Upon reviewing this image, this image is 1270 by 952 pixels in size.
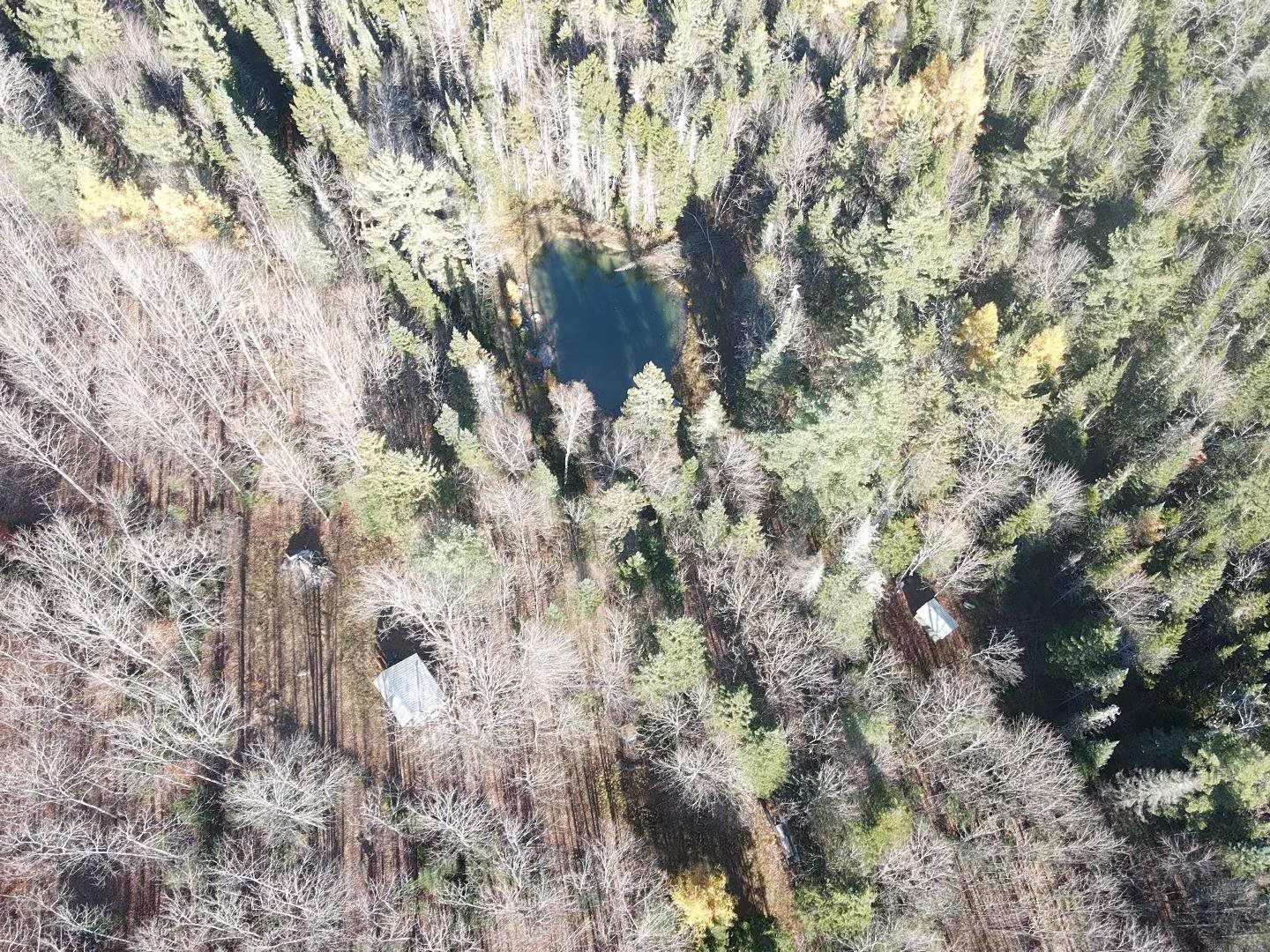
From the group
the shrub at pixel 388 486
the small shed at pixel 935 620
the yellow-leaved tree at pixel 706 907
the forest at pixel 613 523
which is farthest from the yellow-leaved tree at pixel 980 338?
the shrub at pixel 388 486

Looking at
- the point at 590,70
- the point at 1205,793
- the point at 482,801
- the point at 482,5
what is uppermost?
the point at 482,5

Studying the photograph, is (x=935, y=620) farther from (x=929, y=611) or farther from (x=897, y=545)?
(x=897, y=545)

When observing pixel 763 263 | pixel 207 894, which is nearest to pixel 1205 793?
pixel 763 263

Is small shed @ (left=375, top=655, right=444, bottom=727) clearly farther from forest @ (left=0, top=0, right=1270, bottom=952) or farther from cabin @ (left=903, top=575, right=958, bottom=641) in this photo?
cabin @ (left=903, top=575, right=958, bottom=641)

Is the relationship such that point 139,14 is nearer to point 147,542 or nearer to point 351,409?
point 351,409

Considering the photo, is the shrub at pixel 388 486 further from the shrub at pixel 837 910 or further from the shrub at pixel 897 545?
the shrub at pixel 837 910

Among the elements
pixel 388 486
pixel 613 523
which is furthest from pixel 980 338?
pixel 388 486
